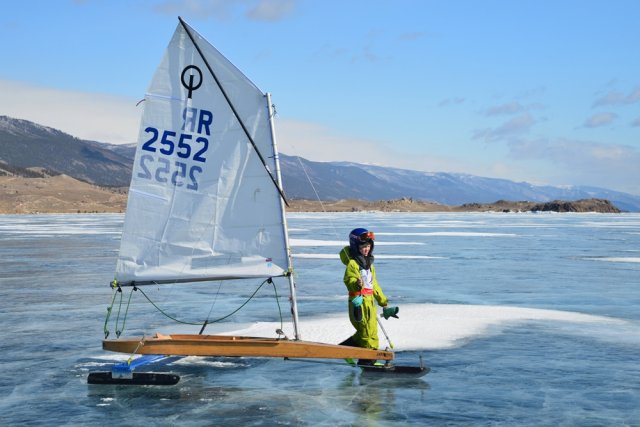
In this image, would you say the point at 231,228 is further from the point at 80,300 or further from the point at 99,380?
the point at 80,300

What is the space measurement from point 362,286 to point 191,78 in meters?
4.14

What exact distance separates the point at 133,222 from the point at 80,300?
27.5ft

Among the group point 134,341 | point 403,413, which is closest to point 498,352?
point 403,413

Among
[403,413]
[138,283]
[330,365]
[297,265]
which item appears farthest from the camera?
[297,265]

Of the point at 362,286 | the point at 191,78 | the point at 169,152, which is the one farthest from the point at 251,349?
the point at 191,78

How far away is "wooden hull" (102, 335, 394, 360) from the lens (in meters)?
11.0

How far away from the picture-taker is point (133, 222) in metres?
11.8

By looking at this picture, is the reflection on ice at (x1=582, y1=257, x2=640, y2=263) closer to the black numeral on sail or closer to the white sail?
the white sail

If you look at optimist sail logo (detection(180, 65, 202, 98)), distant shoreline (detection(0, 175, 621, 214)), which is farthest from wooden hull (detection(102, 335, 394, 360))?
distant shoreline (detection(0, 175, 621, 214))

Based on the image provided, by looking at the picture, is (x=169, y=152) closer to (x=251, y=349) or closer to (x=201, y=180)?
(x=201, y=180)

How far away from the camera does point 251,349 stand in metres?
11.1

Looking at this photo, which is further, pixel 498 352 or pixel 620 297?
pixel 620 297

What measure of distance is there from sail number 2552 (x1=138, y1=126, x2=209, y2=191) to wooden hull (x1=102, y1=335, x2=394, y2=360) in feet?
8.44

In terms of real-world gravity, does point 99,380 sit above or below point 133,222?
below
